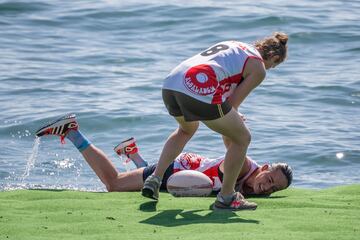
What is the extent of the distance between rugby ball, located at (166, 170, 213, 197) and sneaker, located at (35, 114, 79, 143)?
1091 mm

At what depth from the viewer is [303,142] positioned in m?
12.0

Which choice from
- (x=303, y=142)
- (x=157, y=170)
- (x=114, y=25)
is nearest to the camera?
(x=157, y=170)

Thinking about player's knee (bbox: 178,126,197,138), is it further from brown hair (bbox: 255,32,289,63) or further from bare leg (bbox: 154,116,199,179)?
brown hair (bbox: 255,32,289,63)

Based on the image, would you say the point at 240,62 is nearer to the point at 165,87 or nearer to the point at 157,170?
the point at 165,87

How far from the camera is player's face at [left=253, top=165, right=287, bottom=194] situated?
316 inches

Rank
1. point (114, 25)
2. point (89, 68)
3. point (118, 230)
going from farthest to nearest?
Answer: 1. point (114, 25)
2. point (89, 68)
3. point (118, 230)

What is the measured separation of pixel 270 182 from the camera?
26.4 feet

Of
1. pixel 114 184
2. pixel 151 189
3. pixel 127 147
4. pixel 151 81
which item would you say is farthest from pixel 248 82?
pixel 151 81

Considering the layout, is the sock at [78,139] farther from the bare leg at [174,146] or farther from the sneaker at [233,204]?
the sneaker at [233,204]

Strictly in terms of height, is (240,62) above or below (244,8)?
above

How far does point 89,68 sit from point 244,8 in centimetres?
522

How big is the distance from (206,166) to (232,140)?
3.99 feet

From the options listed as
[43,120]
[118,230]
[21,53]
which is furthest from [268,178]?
[21,53]

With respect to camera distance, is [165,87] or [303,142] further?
[303,142]
